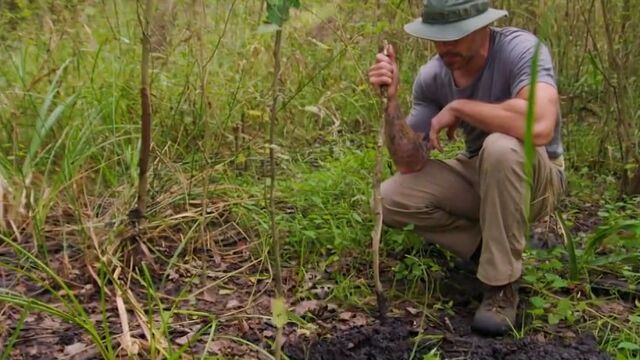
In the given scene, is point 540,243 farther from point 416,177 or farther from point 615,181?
point 615,181

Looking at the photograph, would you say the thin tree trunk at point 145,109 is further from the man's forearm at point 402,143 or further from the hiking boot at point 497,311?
the hiking boot at point 497,311

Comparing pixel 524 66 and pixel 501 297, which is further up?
pixel 524 66

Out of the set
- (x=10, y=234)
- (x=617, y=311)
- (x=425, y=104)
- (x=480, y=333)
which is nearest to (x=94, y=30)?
(x=10, y=234)

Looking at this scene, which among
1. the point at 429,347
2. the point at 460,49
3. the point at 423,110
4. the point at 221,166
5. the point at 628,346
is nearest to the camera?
the point at 628,346

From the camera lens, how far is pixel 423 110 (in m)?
3.09

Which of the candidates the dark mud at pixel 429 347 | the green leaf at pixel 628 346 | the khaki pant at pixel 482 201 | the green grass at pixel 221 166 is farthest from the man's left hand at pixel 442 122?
the green leaf at pixel 628 346

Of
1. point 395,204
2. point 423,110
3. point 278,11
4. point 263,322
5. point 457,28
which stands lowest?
point 263,322

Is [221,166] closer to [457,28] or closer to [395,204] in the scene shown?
[395,204]

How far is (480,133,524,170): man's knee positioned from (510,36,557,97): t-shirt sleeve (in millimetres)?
175

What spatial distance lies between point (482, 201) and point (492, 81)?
45 centimetres

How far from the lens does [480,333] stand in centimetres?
265

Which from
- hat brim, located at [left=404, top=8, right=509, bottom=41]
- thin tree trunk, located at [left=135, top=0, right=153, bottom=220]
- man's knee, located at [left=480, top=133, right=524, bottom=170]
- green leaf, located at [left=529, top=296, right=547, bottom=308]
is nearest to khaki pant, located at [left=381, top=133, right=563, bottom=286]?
man's knee, located at [left=480, top=133, right=524, bottom=170]

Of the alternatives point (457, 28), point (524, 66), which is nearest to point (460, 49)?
point (457, 28)

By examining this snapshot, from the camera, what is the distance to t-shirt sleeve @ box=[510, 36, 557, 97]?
268 centimetres
